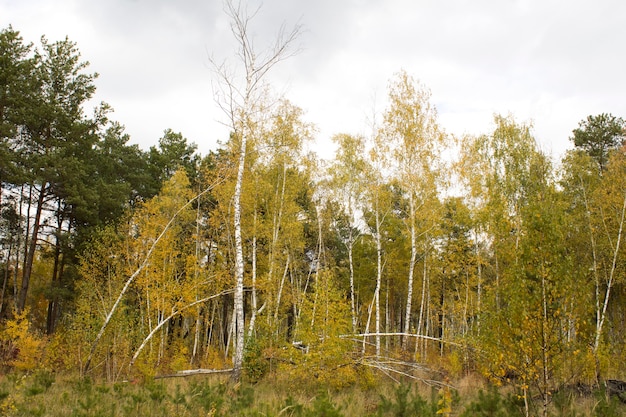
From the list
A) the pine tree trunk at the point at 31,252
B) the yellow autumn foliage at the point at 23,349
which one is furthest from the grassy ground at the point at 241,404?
the pine tree trunk at the point at 31,252

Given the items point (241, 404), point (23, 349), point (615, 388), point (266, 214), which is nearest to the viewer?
point (241, 404)

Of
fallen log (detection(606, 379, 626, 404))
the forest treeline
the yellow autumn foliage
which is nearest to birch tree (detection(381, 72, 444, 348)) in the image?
the forest treeline

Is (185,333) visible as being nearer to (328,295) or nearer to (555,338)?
(328,295)

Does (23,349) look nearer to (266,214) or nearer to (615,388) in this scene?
(266,214)

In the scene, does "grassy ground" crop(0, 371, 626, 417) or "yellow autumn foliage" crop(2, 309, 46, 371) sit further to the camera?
"yellow autumn foliage" crop(2, 309, 46, 371)

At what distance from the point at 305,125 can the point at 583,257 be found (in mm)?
13565

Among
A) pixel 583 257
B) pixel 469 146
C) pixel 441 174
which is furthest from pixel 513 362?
pixel 583 257

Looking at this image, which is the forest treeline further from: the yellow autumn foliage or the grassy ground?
the grassy ground

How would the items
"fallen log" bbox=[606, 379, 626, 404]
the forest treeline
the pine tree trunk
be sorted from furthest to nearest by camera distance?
the pine tree trunk < the forest treeline < "fallen log" bbox=[606, 379, 626, 404]

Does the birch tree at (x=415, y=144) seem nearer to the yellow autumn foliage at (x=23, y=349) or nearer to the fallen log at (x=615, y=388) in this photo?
the fallen log at (x=615, y=388)

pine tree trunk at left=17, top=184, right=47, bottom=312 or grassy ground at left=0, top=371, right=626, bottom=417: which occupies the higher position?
pine tree trunk at left=17, top=184, right=47, bottom=312

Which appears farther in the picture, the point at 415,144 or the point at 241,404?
the point at 415,144

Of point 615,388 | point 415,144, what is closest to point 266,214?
point 415,144

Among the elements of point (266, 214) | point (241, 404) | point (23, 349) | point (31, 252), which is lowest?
point (23, 349)
